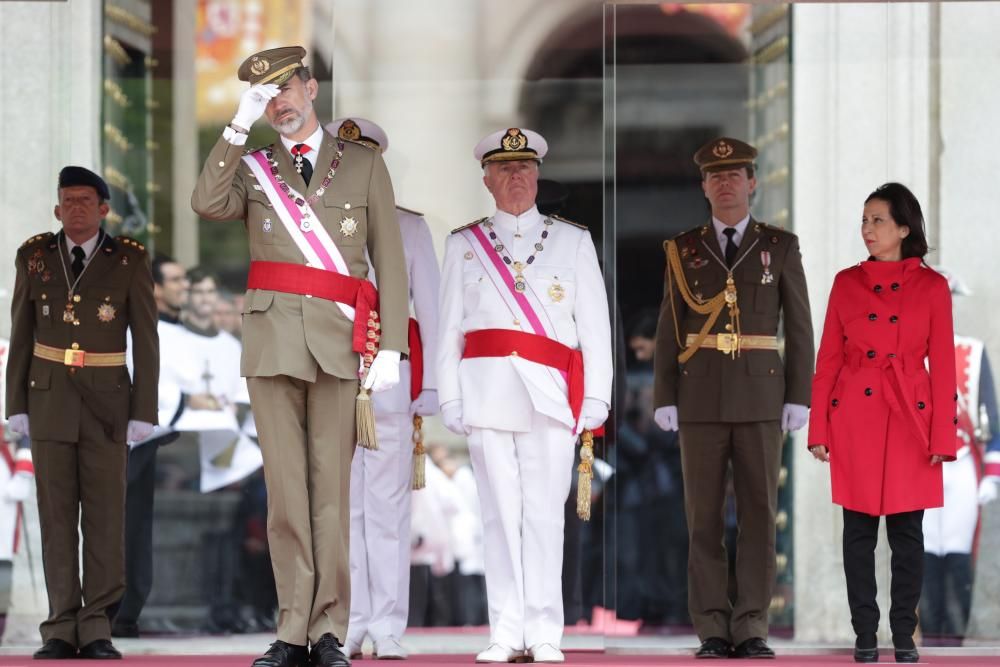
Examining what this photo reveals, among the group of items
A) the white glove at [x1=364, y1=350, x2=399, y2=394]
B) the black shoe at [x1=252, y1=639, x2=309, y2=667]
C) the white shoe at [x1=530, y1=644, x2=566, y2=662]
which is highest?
the white glove at [x1=364, y1=350, x2=399, y2=394]

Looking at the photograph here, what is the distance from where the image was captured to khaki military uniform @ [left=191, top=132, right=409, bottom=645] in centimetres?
596

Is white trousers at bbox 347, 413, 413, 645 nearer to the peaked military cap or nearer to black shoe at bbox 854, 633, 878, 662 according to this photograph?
the peaked military cap

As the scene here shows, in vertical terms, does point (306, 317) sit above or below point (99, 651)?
above

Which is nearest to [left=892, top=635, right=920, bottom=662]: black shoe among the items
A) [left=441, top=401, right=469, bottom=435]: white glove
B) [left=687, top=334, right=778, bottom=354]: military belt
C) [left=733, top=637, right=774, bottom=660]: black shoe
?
[left=733, top=637, right=774, bottom=660]: black shoe

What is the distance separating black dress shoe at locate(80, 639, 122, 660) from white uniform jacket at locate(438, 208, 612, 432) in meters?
1.77

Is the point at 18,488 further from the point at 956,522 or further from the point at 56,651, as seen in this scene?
the point at 956,522

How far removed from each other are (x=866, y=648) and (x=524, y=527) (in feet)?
4.18

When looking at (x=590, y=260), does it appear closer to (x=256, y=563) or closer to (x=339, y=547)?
(x=339, y=547)

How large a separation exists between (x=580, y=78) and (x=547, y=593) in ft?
9.20

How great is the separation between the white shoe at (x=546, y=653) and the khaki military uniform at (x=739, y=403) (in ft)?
3.70

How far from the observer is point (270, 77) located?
6012mm

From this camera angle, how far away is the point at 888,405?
6.81m

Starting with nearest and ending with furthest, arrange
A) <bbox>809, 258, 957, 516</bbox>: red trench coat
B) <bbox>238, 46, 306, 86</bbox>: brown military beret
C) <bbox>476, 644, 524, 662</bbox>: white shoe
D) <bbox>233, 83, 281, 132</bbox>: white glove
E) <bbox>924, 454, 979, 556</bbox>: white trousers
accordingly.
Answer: <bbox>233, 83, 281, 132</bbox>: white glove, <bbox>238, 46, 306, 86</bbox>: brown military beret, <bbox>476, 644, 524, 662</bbox>: white shoe, <bbox>809, 258, 957, 516</bbox>: red trench coat, <bbox>924, 454, 979, 556</bbox>: white trousers

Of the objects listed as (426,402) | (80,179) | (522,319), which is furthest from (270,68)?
(80,179)
